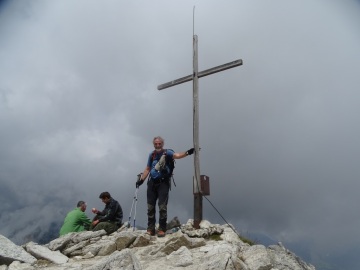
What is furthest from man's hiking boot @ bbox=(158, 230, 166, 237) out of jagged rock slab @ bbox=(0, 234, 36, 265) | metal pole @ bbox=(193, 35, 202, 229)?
jagged rock slab @ bbox=(0, 234, 36, 265)

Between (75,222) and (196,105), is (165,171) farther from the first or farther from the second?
(75,222)

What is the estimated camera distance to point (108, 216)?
12836 millimetres

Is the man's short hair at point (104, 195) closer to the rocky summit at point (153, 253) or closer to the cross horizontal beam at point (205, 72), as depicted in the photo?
the rocky summit at point (153, 253)

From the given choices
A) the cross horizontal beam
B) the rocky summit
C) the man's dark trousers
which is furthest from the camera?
the cross horizontal beam

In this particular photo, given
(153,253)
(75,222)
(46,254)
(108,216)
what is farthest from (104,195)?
(153,253)

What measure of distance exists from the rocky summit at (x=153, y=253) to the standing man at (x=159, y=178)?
702 millimetres

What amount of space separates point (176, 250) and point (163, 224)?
2398 millimetres

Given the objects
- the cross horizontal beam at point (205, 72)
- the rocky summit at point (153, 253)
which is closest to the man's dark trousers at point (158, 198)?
the rocky summit at point (153, 253)

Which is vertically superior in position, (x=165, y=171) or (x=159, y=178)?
(x=165, y=171)

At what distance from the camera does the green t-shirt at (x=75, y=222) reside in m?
12.8

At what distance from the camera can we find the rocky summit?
24.8 feet

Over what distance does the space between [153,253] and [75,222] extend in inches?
213

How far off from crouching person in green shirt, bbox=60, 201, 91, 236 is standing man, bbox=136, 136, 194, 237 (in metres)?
3.50

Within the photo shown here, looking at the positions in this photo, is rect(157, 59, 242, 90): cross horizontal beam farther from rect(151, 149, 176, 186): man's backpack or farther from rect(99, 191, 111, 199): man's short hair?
rect(99, 191, 111, 199): man's short hair
